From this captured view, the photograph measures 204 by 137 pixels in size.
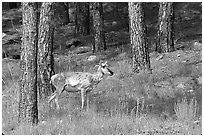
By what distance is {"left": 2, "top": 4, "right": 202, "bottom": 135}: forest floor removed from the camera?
8531mm

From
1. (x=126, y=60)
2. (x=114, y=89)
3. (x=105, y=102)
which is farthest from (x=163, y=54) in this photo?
(x=105, y=102)

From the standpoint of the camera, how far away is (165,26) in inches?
635

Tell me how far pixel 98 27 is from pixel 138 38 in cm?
496

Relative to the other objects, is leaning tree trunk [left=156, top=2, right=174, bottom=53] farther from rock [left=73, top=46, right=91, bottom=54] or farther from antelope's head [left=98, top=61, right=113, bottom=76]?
antelope's head [left=98, top=61, right=113, bottom=76]

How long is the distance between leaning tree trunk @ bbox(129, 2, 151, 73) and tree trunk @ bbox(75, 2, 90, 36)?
343 inches

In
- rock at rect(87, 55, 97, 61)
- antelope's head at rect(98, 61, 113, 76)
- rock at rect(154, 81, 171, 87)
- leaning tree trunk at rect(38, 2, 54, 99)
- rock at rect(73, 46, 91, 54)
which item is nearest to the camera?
antelope's head at rect(98, 61, 113, 76)

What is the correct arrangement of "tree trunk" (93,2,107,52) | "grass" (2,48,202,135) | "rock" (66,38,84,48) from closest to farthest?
"grass" (2,48,202,135)
"tree trunk" (93,2,107,52)
"rock" (66,38,84,48)

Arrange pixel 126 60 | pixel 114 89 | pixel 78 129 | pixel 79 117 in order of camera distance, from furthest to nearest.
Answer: pixel 126 60
pixel 114 89
pixel 79 117
pixel 78 129

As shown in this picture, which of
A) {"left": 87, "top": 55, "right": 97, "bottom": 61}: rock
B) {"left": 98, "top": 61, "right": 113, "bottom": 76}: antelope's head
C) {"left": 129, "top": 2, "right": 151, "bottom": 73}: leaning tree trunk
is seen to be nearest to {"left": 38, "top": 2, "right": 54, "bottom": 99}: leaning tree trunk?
{"left": 98, "top": 61, "right": 113, "bottom": 76}: antelope's head

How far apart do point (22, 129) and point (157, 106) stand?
10.9ft

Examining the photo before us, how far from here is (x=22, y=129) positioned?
27.7ft

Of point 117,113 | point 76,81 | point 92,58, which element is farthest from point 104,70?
point 92,58

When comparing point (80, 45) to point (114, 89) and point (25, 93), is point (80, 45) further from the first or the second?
point (25, 93)

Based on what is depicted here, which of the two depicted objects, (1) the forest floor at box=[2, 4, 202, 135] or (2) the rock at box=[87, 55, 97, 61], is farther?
(2) the rock at box=[87, 55, 97, 61]
